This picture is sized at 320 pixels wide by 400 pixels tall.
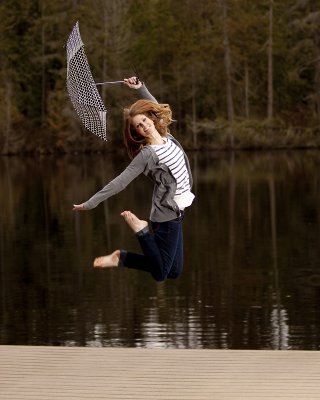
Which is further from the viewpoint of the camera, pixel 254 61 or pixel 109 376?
pixel 254 61

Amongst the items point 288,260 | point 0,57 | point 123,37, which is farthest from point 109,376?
point 0,57

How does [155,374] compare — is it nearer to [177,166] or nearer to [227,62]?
[177,166]

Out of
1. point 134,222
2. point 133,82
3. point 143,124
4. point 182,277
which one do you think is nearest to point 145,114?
point 143,124

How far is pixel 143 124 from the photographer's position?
726cm

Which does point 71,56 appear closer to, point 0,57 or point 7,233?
point 7,233

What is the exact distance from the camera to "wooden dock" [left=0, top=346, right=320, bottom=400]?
25.6ft

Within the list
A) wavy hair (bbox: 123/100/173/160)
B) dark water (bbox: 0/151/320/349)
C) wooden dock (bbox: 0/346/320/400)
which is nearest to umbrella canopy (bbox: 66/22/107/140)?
wavy hair (bbox: 123/100/173/160)

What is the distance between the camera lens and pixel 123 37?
62.9 meters

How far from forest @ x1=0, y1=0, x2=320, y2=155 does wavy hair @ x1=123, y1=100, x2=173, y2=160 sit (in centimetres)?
5348

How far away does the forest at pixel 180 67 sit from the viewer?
61.8 metres

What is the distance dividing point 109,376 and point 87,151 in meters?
56.7

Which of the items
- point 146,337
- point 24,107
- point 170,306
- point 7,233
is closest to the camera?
point 146,337

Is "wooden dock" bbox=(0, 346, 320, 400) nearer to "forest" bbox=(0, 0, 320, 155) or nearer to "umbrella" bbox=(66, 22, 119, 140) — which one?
"umbrella" bbox=(66, 22, 119, 140)

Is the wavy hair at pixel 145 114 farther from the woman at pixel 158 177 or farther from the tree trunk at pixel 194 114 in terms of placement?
the tree trunk at pixel 194 114
